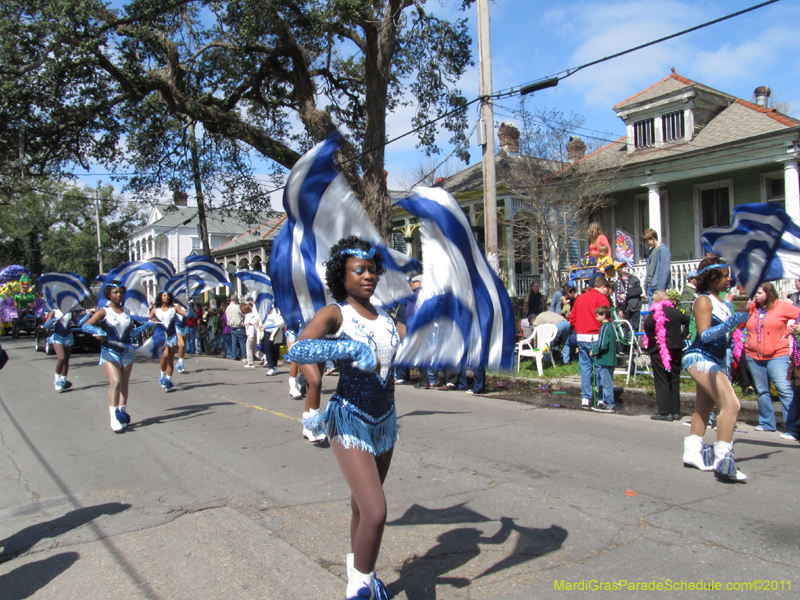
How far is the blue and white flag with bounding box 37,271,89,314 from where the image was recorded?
13797 mm

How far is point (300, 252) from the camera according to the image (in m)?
4.38

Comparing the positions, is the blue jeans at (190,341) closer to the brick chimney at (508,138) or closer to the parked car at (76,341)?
the parked car at (76,341)

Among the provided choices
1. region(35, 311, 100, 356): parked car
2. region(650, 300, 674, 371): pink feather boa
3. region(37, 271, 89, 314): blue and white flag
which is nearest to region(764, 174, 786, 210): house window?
region(650, 300, 674, 371): pink feather boa

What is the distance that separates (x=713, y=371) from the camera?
17.3 feet

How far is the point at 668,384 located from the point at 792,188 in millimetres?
10651

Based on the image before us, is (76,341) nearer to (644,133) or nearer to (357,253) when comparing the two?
(644,133)

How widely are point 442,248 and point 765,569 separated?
2625mm

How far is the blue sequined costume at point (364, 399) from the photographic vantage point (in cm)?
314

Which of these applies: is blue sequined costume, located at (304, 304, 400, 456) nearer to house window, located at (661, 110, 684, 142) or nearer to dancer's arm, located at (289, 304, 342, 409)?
dancer's arm, located at (289, 304, 342, 409)

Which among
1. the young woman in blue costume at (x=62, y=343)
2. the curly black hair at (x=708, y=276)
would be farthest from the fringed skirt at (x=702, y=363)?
the young woman in blue costume at (x=62, y=343)

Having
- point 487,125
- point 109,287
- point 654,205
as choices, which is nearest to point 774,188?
point 654,205

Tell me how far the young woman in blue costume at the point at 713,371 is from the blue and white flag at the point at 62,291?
1273 centimetres

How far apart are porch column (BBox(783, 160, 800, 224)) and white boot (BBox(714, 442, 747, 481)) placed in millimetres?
12943

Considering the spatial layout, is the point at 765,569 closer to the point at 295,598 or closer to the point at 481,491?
the point at 481,491
